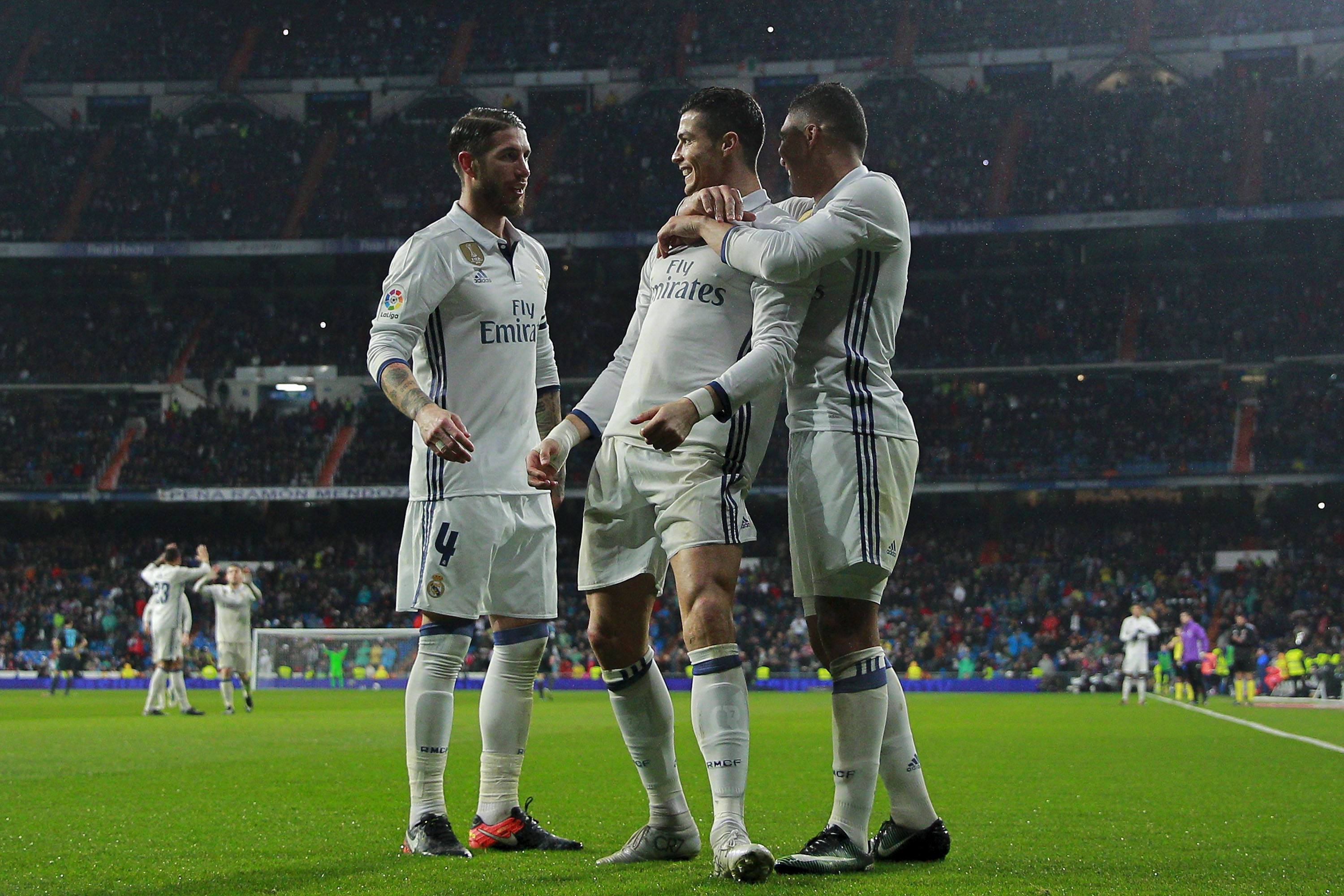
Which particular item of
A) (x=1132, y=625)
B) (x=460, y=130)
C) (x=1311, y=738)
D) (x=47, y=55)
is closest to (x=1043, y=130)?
→ (x=1132, y=625)

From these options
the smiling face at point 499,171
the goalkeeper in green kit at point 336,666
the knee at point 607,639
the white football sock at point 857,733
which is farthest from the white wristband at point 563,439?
the goalkeeper in green kit at point 336,666

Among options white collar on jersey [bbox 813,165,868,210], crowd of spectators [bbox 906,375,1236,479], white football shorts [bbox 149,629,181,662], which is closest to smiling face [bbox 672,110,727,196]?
white collar on jersey [bbox 813,165,868,210]

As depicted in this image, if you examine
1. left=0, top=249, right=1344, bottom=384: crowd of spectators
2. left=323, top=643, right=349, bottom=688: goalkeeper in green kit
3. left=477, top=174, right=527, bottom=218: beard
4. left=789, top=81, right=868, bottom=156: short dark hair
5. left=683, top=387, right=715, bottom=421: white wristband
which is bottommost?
left=323, top=643, right=349, bottom=688: goalkeeper in green kit

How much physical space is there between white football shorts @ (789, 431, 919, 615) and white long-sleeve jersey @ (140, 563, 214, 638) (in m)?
14.0

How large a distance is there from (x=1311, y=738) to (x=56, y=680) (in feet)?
75.4

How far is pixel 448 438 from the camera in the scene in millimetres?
4305

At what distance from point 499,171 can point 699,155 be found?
3.59 ft

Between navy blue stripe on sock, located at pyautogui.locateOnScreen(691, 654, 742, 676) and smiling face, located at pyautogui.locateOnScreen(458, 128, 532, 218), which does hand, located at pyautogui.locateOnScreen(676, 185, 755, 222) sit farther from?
navy blue stripe on sock, located at pyautogui.locateOnScreen(691, 654, 742, 676)

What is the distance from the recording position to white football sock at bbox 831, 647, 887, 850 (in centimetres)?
419

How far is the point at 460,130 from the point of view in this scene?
5199 millimetres

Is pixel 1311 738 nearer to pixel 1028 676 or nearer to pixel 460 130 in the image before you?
pixel 460 130

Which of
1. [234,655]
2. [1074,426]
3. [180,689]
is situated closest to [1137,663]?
[1074,426]

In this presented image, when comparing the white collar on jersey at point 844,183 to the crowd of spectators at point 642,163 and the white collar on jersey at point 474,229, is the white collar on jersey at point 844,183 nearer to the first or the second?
the white collar on jersey at point 474,229

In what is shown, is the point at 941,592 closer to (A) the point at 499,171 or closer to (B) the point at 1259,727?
(B) the point at 1259,727
